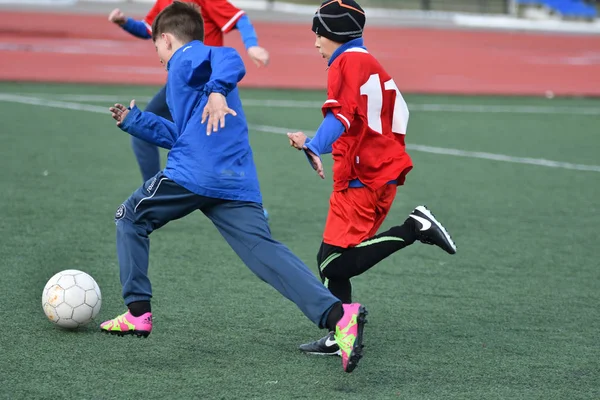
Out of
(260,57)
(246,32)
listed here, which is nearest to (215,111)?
(260,57)

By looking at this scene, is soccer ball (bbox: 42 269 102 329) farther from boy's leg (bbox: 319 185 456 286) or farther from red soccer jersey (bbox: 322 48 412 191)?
red soccer jersey (bbox: 322 48 412 191)

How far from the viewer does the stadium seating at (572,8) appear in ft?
96.2

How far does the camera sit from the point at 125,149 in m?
9.81

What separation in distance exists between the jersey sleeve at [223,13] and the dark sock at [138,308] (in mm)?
3056

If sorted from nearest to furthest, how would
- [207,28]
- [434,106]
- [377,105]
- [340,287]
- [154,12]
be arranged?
[377,105] < [340,287] < [207,28] < [154,12] < [434,106]

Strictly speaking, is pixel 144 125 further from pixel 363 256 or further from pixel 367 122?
pixel 363 256

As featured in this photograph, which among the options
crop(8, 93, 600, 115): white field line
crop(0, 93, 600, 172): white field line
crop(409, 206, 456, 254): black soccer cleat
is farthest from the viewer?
crop(8, 93, 600, 115): white field line

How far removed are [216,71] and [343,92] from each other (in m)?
0.59

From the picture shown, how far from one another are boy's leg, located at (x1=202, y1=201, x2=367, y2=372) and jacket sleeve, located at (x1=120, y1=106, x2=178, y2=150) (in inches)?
15.8

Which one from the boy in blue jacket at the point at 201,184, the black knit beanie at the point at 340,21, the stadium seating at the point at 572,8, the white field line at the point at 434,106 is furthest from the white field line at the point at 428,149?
the stadium seating at the point at 572,8

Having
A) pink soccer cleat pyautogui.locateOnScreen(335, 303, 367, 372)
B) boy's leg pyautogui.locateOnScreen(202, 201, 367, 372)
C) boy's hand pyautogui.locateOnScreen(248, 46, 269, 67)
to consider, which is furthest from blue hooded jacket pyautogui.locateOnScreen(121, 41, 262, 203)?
boy's hand pyautogui.locateOnScreen(248, 46, 269, 67)

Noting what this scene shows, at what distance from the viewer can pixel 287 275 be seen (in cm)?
419

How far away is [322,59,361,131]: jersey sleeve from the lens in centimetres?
426

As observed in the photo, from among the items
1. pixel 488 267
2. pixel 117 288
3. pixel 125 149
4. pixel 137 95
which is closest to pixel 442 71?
pixel 137 95
